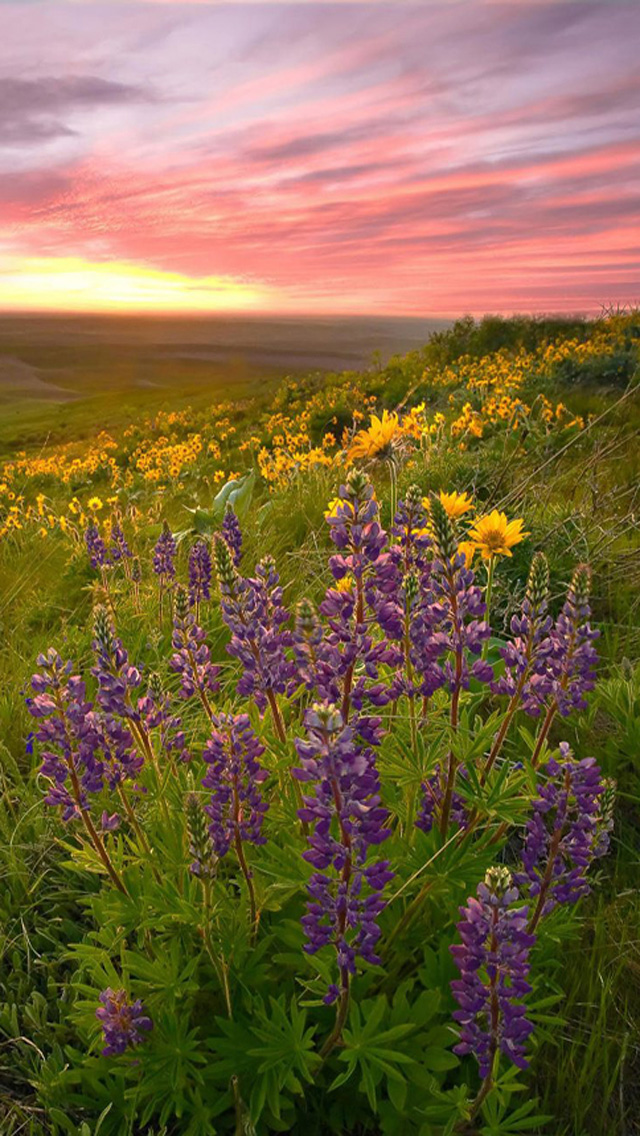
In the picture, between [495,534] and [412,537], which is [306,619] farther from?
[495,534]

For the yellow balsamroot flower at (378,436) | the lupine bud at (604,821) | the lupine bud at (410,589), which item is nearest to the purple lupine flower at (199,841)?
the lupine bud at (410,589)

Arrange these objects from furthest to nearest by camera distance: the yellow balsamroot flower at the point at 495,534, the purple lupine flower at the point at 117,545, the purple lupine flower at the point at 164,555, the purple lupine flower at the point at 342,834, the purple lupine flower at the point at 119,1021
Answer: the purple lupine flower at the point at 117,545
the purple lupine flower at the point at 164,555
the yellow balsamroot flower at the point at 495,534
the purple lupine flower at the point at 119,1021
the purple lupine flower at the point at 342,834

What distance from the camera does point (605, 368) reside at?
13055mm

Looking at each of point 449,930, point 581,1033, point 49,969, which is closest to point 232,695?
point 49,969

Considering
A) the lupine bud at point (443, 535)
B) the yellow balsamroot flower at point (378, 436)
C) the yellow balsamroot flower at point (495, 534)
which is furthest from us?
the yellow balsamroot flower at point (378, 436)

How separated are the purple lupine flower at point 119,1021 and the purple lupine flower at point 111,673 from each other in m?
0.64

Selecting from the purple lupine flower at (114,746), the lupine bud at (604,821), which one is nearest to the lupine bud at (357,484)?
the purple lupine flower at (114,746)

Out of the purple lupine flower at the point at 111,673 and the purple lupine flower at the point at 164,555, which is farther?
the purple lupine flower at the point at 164,555

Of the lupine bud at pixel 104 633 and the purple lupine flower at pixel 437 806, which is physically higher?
the lupine bud at pixel 104 633

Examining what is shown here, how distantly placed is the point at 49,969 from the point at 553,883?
1.55 metres

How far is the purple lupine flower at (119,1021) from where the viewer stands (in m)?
1.84

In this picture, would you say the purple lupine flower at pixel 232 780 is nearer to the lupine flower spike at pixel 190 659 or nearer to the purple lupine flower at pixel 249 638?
the purple lupine flower at pixel 249 638

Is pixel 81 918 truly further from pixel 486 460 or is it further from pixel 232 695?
pixel 486 460

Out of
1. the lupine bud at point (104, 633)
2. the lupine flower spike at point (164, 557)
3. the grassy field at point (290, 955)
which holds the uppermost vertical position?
the lupine bud at point (104, 633)
